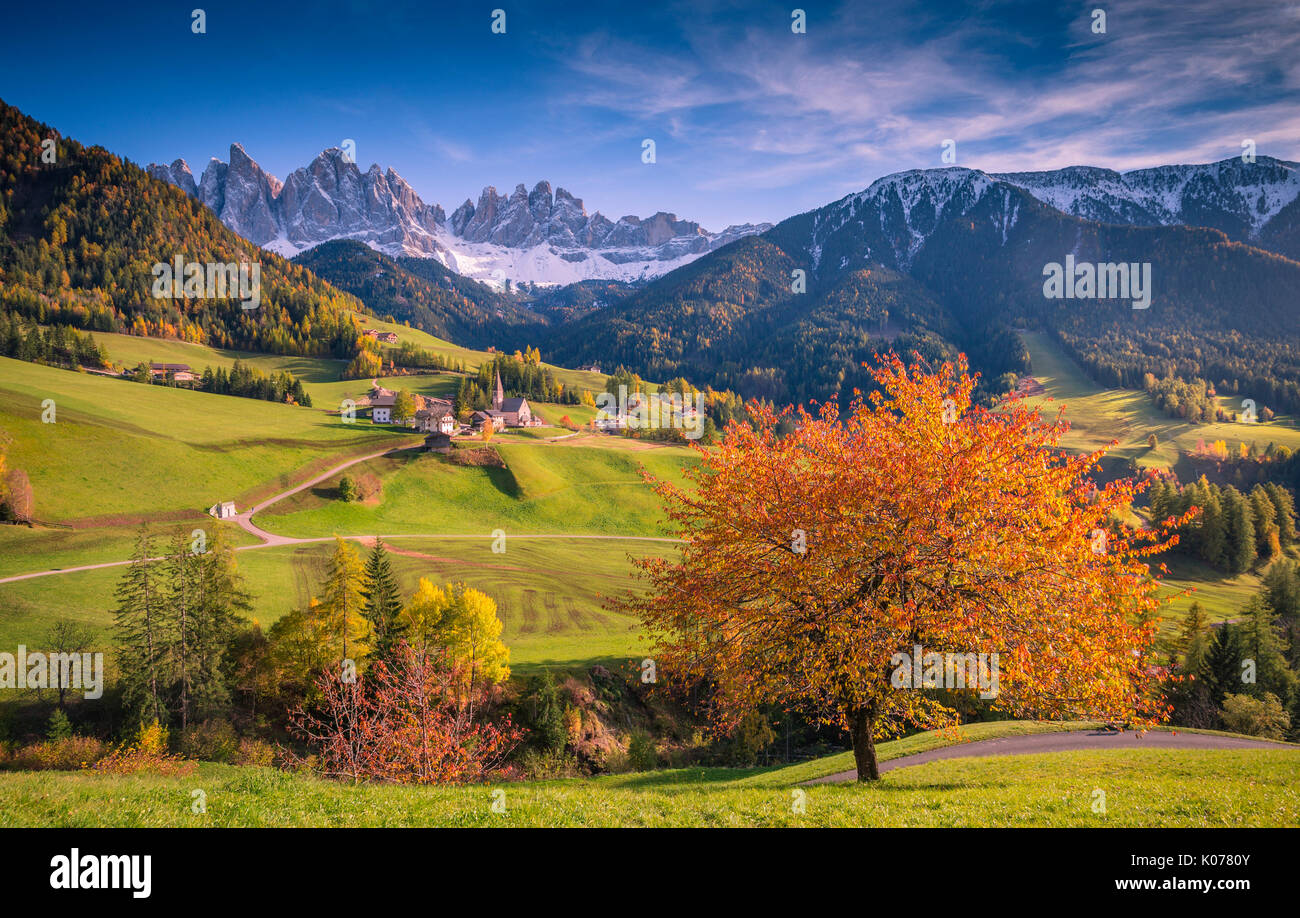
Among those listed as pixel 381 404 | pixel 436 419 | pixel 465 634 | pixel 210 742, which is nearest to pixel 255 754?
pixel 210 742

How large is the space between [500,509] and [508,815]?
93111 millimetres

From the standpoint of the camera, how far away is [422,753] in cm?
A: 2994

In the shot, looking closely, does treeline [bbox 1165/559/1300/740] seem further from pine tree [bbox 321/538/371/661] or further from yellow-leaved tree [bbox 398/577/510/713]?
pine tree [bbox 321/538/371/661]

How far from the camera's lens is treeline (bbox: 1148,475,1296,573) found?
106812mm

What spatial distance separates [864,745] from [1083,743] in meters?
18.0

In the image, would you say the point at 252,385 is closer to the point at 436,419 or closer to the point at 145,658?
the point at 436,419

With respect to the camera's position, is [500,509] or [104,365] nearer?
[500,509]

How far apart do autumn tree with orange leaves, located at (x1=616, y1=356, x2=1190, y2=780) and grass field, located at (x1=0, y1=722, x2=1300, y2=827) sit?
85.7 inches

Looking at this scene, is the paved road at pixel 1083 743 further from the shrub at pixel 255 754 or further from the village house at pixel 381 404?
the village house at pixel 381 404

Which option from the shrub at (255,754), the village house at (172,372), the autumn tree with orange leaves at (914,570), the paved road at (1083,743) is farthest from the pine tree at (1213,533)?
the village house at (172,372)

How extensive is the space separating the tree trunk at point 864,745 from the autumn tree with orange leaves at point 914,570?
7 centimetres

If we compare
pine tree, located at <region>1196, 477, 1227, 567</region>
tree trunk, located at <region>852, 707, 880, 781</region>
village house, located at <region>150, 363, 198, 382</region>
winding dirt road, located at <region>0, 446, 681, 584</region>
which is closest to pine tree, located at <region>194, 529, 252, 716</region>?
winding dirt road, located at <region>0, 446, 681, 584</region>
